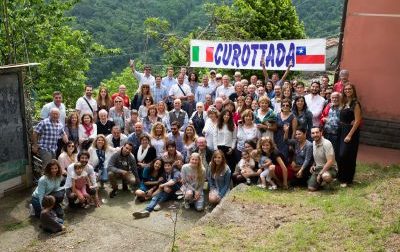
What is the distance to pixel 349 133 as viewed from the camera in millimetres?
7867

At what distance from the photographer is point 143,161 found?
8953 mm

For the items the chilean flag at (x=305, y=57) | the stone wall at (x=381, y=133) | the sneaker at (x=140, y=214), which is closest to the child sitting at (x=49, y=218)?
the sneaker at (x=140, y=214)

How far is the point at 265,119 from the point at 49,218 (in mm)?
4086

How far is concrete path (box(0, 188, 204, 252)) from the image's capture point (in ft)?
22.4

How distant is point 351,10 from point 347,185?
4032mm

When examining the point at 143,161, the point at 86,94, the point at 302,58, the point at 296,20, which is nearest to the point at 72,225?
the point at 143,161

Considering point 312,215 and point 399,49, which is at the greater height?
point 399,49

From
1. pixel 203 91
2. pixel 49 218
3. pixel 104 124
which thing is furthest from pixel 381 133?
pixel 49 218

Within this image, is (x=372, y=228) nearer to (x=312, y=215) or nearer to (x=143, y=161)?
(x=312, y=215)

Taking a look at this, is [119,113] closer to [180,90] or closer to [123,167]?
[123,167]

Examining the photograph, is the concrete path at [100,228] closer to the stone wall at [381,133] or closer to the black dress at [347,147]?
the black dress at [347,147]

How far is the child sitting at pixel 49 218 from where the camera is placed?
723 cm

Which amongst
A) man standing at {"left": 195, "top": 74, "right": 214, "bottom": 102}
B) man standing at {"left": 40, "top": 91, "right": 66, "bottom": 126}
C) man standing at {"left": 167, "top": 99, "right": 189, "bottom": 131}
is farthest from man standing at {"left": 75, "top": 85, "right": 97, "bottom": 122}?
man standing at {"left": 195, "top": 74, "right": 214, "bottom": 102}

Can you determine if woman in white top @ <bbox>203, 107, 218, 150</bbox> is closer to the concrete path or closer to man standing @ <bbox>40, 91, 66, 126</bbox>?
the concrete path
